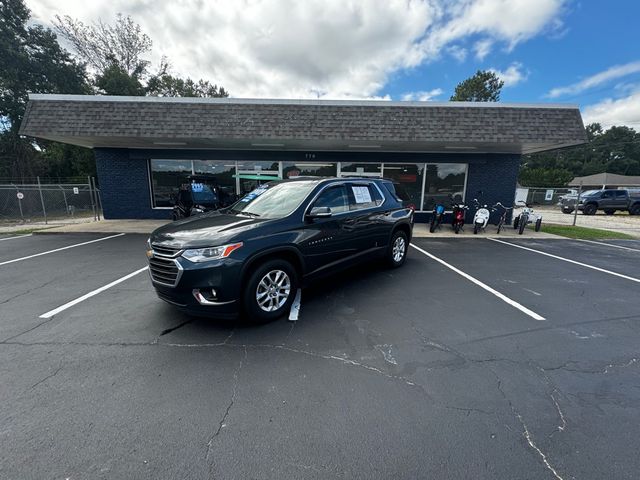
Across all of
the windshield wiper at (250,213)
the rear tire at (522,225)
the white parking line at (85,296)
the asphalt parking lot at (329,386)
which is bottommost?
the asphalt parking lot at (329,386)

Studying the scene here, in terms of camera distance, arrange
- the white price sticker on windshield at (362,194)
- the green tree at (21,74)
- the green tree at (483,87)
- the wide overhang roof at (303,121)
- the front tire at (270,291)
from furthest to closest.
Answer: the green tree at (483,87)
the green tree at (21,74)
the wide overhang roof at (303,121)
the white price sticker on windshield at (362,194)
the front tire at (270,291)

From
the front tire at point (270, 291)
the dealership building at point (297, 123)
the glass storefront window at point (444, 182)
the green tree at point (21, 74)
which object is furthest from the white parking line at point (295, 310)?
the green tree at point (21, 74)

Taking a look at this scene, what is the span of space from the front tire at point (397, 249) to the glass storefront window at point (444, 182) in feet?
24.3

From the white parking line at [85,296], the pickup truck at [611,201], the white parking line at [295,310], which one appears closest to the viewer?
the white parking line at [295,310]

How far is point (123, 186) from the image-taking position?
1241 cm

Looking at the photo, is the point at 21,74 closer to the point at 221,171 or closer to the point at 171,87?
the point at 171,87

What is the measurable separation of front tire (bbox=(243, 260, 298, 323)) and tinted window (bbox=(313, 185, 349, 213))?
3.67ft

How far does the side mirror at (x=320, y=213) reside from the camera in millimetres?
3976

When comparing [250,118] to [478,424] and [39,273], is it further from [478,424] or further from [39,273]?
[478,424]

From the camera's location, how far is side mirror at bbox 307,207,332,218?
3.98 metres

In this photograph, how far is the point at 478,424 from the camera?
A: 215cm

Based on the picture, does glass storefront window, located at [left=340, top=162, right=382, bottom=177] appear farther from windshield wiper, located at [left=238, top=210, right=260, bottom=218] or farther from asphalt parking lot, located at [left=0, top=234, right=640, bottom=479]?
windshield wiper, located at [left=238, top=210, right=260, bottom=218]

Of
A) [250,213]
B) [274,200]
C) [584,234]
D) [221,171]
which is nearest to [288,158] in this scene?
[221,171]

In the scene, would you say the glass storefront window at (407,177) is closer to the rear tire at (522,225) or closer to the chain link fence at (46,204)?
the rear tire at (522,225)
